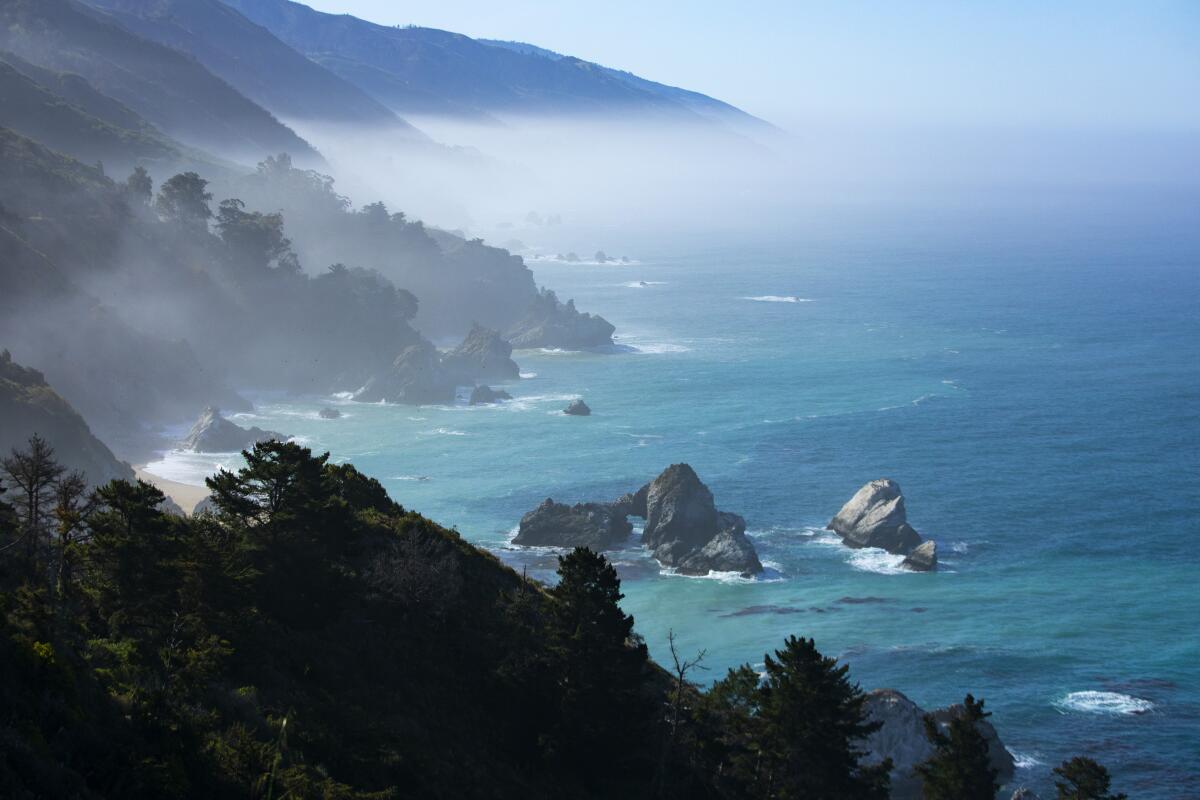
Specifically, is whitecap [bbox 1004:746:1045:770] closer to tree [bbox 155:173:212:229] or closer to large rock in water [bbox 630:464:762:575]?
large rock in water [bbox 630:464:762:575]

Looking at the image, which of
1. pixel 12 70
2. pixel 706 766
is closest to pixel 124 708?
pixel 706 766

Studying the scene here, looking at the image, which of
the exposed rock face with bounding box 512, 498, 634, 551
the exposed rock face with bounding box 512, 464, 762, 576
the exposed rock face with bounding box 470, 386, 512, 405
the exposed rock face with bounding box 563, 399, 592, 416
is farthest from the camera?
the exposed rock face with bounding box 470, 386, 512, 405

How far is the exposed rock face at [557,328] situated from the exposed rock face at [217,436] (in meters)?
60.2

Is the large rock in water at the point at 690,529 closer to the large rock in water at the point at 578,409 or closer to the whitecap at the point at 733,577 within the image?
the whitecap at the point at 733,577

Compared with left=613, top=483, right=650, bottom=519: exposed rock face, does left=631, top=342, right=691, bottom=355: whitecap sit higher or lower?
higher

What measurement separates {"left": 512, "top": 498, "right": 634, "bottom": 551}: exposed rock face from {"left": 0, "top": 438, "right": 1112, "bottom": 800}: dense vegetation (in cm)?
3377

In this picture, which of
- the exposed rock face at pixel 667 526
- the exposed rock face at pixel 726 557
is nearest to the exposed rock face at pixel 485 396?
the exposed rock face at pixel 667 526

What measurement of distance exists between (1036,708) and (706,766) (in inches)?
1056

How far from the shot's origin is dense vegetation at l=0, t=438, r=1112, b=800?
93.5 ft

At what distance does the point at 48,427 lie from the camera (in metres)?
79.4

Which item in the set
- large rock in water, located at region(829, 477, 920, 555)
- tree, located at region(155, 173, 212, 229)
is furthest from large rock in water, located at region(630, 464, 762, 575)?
tree, located at region(155, 173, 212, 229)

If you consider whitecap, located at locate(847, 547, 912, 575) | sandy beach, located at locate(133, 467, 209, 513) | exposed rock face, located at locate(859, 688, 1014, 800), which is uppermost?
sandy beach, located at locate(133, 467, 209, 513)

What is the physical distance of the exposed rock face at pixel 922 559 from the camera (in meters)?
74.9

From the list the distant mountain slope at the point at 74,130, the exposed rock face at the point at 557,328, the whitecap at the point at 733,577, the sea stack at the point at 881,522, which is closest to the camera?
the whitecap at the point at 733,577
